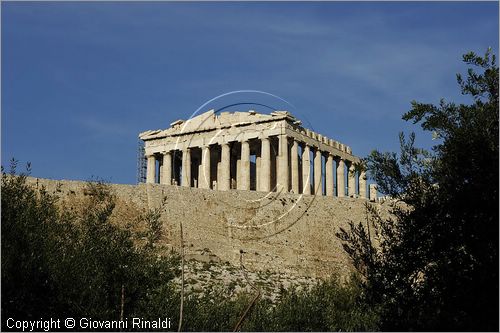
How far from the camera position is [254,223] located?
4131 cm

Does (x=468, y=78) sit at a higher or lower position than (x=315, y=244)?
higher

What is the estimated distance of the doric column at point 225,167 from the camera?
158ft

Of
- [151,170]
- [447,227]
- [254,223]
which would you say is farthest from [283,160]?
[447,227]

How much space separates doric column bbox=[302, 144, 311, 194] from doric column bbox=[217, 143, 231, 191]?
4295mm

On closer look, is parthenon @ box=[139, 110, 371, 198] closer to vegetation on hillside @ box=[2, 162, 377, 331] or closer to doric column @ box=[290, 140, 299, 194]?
doric column @ box=[290, 140, 299, 194]

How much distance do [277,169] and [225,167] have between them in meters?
3.03

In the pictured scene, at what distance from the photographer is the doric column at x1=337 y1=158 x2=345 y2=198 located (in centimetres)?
5138

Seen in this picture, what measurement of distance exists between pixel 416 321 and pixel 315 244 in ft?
85.7

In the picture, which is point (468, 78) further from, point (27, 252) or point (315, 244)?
point (315, 244)

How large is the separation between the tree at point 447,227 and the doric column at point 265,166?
94.9ft

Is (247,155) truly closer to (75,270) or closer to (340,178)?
(340,178)

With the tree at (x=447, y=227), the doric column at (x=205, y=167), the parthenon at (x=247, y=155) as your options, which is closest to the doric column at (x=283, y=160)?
the parthenon at (x=247, y=155)

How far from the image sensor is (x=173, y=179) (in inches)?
1993

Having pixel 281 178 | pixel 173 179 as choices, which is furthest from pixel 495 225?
pixel 173 179
